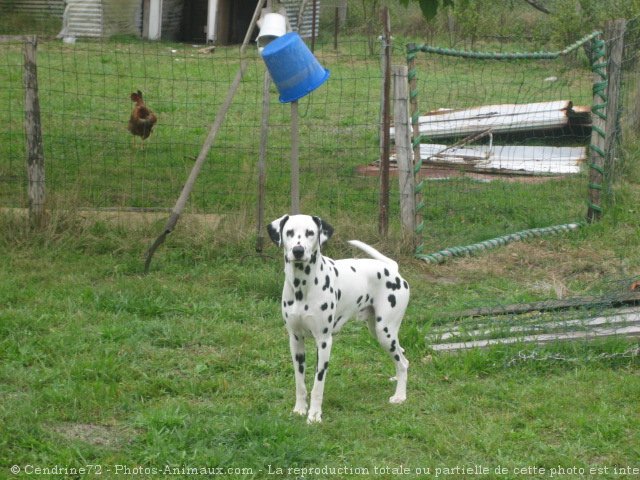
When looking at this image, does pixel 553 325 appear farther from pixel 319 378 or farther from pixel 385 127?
pixel 385 127

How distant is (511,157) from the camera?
1271cm

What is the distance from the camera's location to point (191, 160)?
1157 centimetres

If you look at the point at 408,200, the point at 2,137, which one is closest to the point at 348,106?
the point at 2,137

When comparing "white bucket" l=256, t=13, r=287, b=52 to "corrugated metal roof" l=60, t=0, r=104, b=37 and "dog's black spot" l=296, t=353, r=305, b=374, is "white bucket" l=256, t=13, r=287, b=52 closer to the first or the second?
"dog's black spot" l=296, t=353, r=305, b=374

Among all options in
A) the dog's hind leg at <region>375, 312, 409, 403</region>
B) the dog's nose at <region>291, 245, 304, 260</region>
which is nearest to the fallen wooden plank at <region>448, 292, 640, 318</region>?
the dog's hind leg at <region>375, 312, 409, 403</region>

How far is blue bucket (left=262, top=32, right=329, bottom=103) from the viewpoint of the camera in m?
6.64

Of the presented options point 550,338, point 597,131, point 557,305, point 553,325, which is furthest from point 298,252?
point 597,131

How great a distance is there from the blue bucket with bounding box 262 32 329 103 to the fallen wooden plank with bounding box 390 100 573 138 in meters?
6.47

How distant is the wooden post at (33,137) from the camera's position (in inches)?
341

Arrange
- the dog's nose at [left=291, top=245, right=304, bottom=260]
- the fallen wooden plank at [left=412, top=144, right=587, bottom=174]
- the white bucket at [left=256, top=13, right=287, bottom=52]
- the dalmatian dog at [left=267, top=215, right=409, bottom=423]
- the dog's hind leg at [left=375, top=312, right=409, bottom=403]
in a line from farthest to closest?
the fallen wooden plank at [left=412, top=144, right=587, bottom=174] → the white bucket at [left=256, top=13, right=287, bottom=52] → the dog's hind leg at [left=375, top=312, right=409, bottom=403] → the dalmatian dog at [left=267, top=215, right=409, bottom=423] → the dog's nose at [left=291, top=245, right=304, bottom=260]

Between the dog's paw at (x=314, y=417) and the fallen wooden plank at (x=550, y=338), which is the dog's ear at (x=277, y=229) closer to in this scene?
the dog's paw at (x=314, y=417)

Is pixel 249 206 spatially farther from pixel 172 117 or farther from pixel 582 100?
pixel 582 100

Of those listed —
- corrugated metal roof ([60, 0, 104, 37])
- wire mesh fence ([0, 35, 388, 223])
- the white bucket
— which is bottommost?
wire mesh fence ([0, 35, 388, 223])

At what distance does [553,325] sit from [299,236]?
7.65ft
